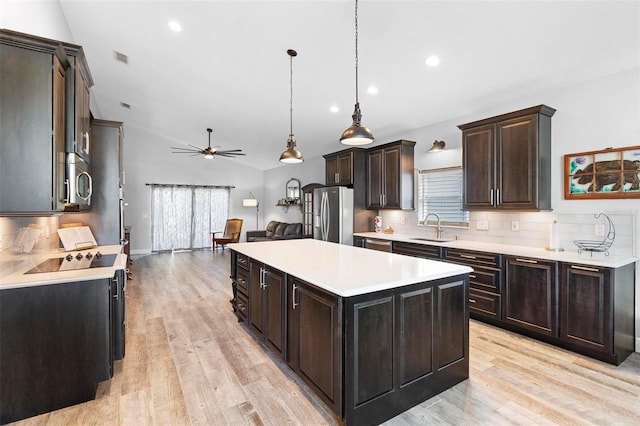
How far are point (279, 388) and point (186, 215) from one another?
815 cm

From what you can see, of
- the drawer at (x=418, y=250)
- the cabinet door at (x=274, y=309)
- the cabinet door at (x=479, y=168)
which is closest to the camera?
the cabinet door at (x=274, y=309)

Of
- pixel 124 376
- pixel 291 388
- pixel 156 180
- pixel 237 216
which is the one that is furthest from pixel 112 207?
pixel 237 216

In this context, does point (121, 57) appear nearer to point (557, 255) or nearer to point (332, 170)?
point (332, 170)

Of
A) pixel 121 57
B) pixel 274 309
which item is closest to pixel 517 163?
pixel 274 309

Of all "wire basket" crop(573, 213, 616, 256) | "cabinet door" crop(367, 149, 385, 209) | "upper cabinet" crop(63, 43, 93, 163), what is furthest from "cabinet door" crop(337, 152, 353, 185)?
"upper cabinet" crop(63, 43, 93, 163)

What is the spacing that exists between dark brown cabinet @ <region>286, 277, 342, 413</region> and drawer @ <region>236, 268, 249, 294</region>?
1.00 meters

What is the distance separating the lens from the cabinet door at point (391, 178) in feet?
16.0

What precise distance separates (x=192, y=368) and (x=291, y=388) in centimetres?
91

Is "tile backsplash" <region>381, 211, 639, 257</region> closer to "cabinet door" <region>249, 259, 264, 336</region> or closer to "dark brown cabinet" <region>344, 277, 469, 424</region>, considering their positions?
"dark brown cabinet" <region>344, 277, 469, 424</region>

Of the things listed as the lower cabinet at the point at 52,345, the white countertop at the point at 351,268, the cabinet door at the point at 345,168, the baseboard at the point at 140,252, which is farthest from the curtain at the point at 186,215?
the lower cabinet at the point at 52,345

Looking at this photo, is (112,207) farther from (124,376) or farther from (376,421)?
(376,421)

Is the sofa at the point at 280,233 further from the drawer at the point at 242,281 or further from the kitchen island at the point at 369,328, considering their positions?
the kitchen island at the point at 369,328

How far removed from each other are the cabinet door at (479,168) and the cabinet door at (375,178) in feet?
5.08

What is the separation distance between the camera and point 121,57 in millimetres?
4355
